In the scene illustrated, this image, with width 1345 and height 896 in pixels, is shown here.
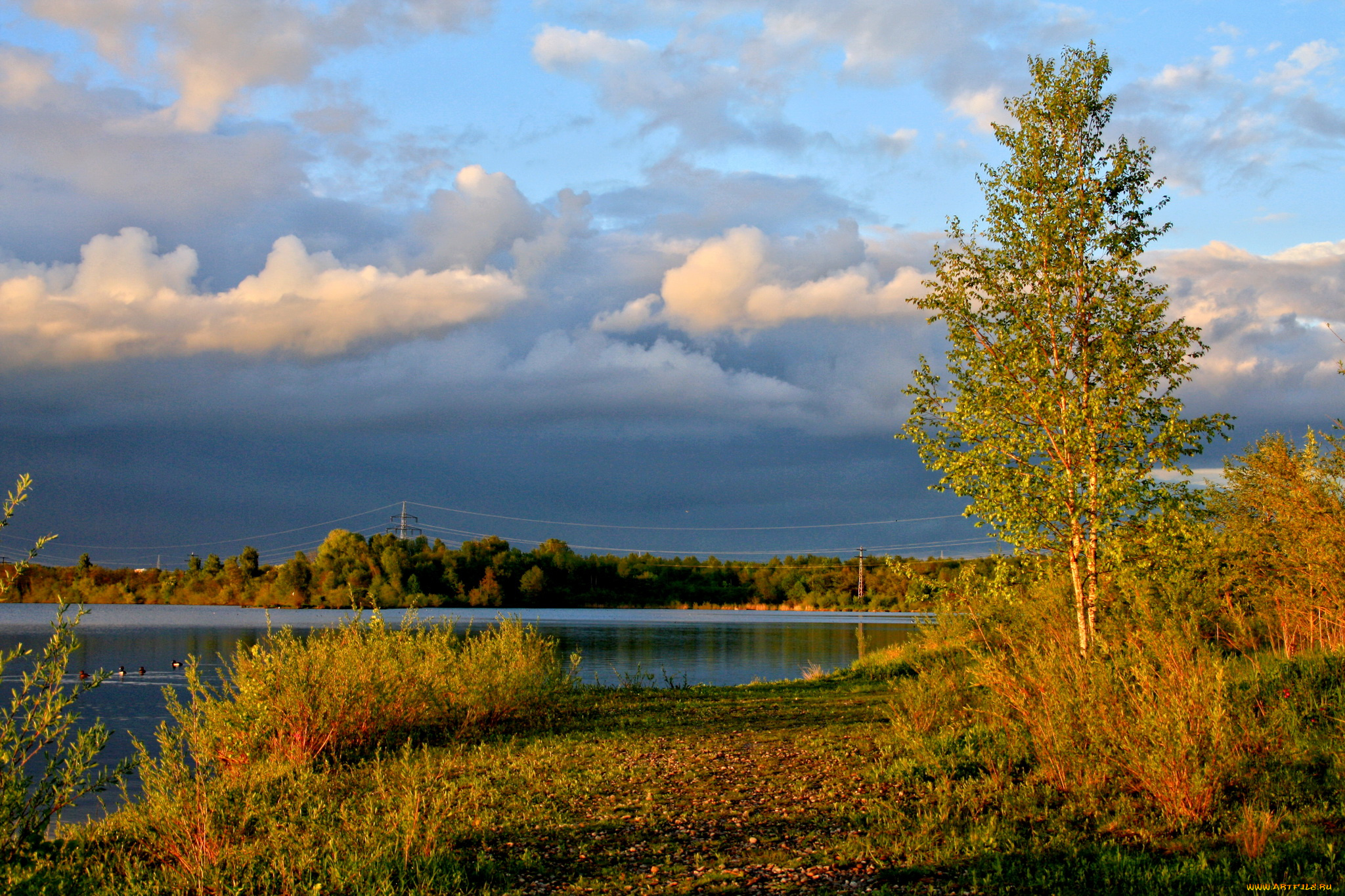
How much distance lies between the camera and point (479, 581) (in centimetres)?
10338

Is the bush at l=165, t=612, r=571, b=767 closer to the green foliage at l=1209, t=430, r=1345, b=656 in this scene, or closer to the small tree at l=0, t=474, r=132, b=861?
the small tree at l=0, t=474, r=132, b=861

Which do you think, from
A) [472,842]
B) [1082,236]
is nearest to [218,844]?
[472,842]

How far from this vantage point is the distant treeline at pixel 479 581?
99.4m

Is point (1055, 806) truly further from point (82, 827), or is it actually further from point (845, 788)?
point (82, 827)

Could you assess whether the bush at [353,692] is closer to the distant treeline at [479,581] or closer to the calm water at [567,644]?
the calm water at [567,644]

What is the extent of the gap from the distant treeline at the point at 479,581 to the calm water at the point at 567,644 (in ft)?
21.2

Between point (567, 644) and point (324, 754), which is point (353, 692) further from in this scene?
point (567, 644)

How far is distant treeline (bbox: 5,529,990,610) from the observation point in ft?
326

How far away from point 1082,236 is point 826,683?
11.9 metres

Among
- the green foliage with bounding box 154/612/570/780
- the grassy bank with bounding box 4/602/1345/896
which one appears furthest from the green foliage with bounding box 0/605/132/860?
the green foliage with bounding box 154/612/570/780

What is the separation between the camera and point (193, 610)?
332 feet

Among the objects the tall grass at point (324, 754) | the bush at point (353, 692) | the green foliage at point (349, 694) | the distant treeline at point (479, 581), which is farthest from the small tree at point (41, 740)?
the distant treeline at point (479, 581)

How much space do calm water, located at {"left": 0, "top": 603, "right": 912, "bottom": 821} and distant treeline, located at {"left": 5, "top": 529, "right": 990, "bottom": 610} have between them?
21.2 ft

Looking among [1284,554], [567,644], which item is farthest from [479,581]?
[1284,554]
